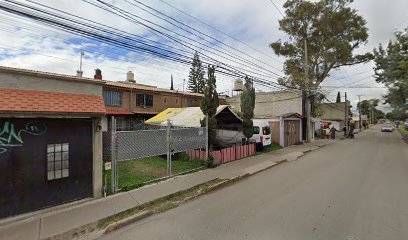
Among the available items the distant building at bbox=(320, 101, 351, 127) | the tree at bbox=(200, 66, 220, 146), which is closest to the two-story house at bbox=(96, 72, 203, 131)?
the tree at bbox=(200, 66, 220, 146)

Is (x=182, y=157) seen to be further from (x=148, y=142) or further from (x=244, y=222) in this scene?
(x=244, y=222)

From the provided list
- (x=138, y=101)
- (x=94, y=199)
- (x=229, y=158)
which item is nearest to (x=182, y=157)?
(x=229, y=158)

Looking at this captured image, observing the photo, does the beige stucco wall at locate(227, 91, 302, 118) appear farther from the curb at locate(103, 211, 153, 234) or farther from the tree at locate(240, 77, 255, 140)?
the curb at locate(103, 211, 153, 234)

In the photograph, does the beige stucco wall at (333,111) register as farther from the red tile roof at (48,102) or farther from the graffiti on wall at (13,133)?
the graffiti on wall at (13,133)

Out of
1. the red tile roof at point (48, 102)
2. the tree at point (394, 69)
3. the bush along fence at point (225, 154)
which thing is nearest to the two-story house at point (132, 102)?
the bush along fence at point (225, 154)

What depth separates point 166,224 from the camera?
542 centimetres

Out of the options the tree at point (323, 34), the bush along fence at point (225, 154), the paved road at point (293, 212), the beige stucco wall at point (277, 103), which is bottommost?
the paved road at point (293, 212)

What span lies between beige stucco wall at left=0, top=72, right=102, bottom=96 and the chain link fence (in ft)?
3.72

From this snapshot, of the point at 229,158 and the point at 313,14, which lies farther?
the point at 313,14

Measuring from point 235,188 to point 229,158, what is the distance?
436cm

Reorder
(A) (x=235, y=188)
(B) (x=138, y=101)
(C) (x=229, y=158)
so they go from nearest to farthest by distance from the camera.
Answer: (A) (x=235, y=188)
(C) (x=229, y=158)
(B) (x=138, y=101)

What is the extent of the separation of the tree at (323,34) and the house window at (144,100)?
16.1 m

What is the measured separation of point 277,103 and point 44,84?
24.7 meters

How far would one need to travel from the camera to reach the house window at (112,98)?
2006 centimetres
